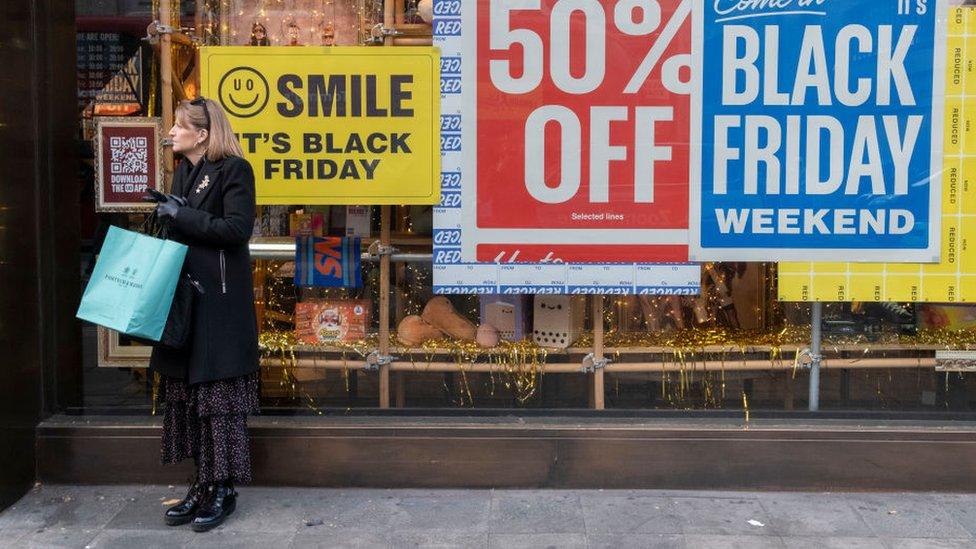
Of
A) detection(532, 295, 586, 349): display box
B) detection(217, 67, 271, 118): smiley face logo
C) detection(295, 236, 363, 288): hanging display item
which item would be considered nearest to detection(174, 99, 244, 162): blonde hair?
detection(217, 67, 271, 118): smiley face logo

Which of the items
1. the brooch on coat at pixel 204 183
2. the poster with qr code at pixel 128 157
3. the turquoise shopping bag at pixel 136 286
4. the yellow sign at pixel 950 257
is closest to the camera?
the turquoise shopping bag at pixel 136 286

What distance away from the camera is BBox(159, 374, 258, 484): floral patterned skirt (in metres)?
4.70

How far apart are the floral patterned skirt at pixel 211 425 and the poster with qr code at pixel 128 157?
3.89 feet

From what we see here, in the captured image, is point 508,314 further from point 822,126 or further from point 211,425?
point 822,126

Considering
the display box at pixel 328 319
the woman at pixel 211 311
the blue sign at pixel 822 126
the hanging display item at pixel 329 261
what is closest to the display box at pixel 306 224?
the hanging display item at pixel 329 261

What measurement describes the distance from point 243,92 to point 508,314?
1.87 m

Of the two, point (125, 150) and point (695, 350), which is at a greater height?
point (125, 150)

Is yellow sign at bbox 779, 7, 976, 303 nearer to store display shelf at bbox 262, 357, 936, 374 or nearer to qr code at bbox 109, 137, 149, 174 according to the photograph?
store display shelf at bbox 262, 357, 936, 374

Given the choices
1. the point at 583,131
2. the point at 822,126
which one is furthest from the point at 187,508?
the point at 822,126

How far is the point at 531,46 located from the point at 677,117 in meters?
0.86

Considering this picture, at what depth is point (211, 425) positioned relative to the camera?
474cm

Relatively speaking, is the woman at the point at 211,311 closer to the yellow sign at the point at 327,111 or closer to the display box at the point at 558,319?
the yellow sign at the point at 327,111

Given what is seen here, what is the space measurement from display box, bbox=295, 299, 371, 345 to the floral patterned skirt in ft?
2.43

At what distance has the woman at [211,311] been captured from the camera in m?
4.57
